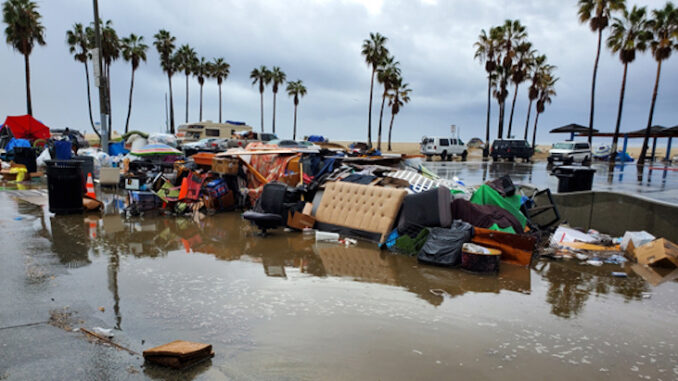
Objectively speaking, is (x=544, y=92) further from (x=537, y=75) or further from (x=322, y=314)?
(x=322, y=314)

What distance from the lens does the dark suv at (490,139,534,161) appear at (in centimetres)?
3173

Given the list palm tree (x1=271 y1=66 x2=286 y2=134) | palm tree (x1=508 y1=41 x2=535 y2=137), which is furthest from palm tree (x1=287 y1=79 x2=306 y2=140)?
palm tree (x1=508 y1=41 x2=535 y2=137)

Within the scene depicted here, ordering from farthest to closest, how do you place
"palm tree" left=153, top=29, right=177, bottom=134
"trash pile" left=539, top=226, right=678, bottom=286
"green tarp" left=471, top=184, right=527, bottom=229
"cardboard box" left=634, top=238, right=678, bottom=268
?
"palm tree" left=153, top=29, right=177, bottom=134
"green tarp" left=471, top=184, right=527, bottom=229
"cardboard box" left=634, top=238, right=678, bottom=268
"trash pile" left=539, top=226, right=678, bottom=286

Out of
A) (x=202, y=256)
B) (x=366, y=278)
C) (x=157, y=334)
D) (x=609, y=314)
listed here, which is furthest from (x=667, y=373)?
(x=202, y=256)

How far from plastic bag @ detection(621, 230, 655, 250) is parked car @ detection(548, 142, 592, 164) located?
77.9 feet

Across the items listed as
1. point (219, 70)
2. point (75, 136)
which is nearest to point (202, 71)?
point (219, 70)

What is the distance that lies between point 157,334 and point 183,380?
83 cm

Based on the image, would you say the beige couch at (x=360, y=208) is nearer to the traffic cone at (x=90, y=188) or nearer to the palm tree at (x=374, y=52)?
the traffic cone at (x=90, y=188)

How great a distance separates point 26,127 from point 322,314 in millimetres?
25876

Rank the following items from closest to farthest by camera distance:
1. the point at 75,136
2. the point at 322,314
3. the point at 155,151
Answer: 1. the point at 322,314
2. the point at 155,151
3. the point at 75,136

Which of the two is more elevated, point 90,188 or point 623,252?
point 90,188

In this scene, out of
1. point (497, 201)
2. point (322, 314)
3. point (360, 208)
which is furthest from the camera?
point (360, 208)

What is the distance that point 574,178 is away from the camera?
9070mm

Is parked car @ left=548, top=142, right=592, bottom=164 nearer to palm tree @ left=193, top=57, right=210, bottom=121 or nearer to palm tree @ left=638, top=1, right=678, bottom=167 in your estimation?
palm tree @ left=638, top=1, right=678, bottom=167
